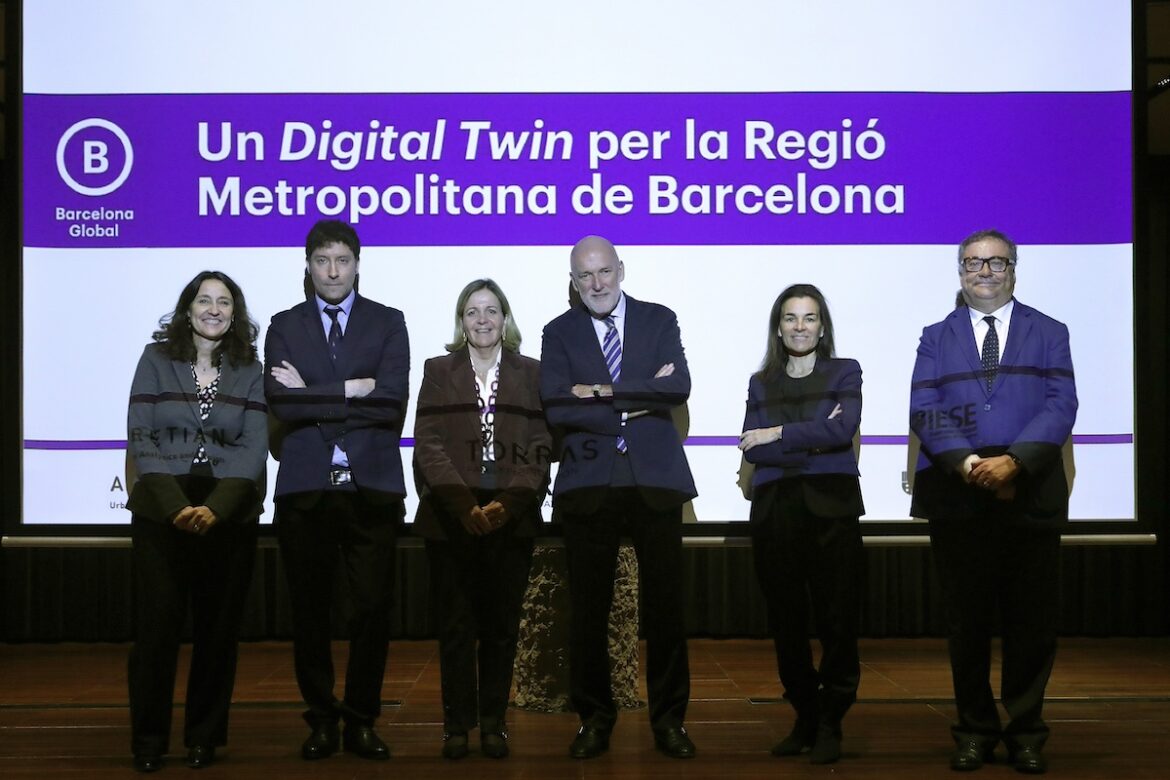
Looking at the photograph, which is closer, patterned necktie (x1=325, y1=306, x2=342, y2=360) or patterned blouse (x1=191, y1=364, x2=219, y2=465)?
patterned blouse (x1=191, y1=364, x2=219, y2=465)

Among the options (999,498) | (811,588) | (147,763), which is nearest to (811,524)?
(811,588)

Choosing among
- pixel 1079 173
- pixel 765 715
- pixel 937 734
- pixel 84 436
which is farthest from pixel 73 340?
pixel 1079 173

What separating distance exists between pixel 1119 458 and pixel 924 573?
1013mm

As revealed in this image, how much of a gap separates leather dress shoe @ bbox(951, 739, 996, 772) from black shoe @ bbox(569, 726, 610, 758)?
3.33ft

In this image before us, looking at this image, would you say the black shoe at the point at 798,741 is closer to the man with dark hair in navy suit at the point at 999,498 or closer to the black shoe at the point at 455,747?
the man with dark hair in navy suit at the point at 999,498

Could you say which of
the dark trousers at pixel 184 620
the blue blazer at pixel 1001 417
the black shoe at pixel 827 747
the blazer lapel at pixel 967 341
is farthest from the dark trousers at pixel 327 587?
the blazer lapel at pixel 967 341

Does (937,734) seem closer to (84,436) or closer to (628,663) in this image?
(628,663)

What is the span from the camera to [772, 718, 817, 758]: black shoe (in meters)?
3.55

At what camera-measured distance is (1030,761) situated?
129 inches

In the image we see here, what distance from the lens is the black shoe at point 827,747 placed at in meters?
3.44

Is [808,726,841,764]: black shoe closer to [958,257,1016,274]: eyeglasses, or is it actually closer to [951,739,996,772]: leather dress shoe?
[951,739,996,772]: leather dress shoe

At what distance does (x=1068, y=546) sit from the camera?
562 centimetres

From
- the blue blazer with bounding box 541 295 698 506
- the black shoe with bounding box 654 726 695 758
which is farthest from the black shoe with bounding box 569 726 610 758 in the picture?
the blue blazer with bounding box 541 295 698 506

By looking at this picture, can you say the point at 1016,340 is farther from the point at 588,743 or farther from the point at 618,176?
the point at 618,176
